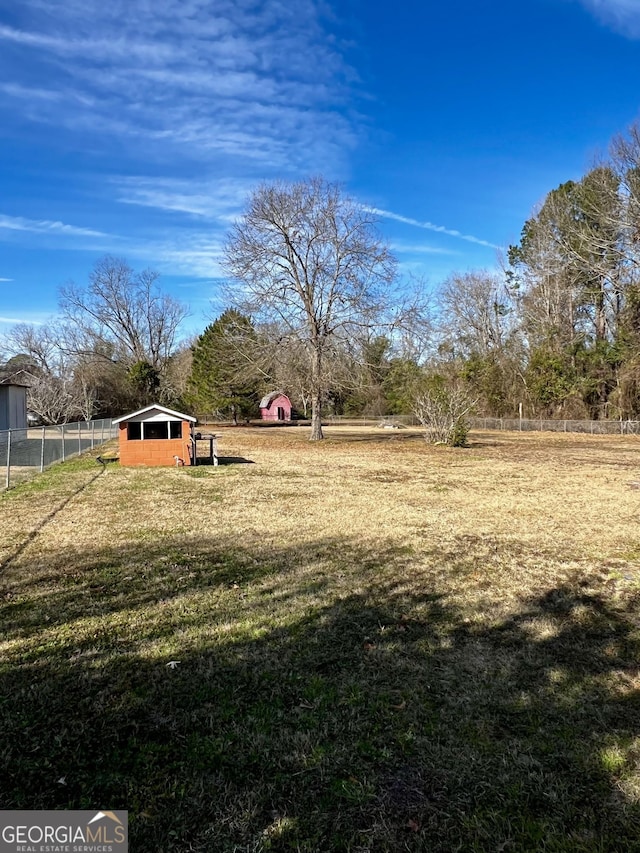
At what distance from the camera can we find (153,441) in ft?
46.6

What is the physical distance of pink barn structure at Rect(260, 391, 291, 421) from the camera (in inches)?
2181

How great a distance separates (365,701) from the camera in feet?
9.34

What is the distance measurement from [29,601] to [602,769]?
4.14 metres

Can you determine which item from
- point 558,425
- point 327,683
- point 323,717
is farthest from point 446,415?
point 323,717

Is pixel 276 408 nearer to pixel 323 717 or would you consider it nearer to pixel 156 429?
pixel 156 429

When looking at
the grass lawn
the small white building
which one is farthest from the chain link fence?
the grass lawn

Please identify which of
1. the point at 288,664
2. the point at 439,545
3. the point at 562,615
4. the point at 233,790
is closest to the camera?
the point at 233,790

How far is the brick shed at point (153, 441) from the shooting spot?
14.1 metres

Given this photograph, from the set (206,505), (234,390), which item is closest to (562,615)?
(206,505)

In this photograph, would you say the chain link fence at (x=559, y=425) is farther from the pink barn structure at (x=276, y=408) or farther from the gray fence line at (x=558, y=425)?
the pink barn structure at (x=276, y=408)

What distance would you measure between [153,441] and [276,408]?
41.6 m

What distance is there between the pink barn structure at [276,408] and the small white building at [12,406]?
3203cm

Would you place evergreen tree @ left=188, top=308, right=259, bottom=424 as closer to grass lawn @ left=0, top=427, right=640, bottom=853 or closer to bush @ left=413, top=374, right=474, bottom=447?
bush @ left=413, top=374, right=474, bottom=447

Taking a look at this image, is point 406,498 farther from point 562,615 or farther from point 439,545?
point 562,615
